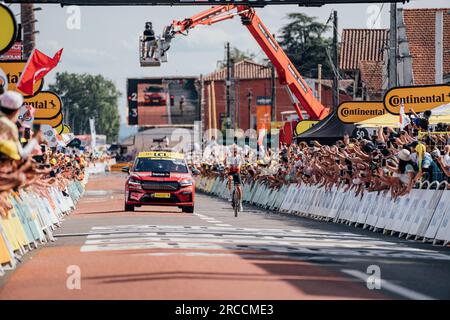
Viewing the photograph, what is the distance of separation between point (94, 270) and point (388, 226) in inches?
457

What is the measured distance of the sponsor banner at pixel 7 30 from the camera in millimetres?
18734

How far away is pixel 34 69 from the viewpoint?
26.8 meters

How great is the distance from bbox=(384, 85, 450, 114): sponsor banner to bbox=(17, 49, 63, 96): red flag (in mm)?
8663

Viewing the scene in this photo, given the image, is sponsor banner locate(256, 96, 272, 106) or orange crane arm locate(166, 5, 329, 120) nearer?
orange crane arm locate(166, 5, 329, 120)

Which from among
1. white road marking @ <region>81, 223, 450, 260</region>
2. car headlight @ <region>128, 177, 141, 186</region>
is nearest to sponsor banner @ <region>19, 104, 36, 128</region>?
white road marking @ <region>81, 223, 450, 260</region>

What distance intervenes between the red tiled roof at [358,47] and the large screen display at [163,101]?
6000 centimetres

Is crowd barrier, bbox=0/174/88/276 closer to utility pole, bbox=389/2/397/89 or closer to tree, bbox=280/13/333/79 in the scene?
utility pole, bbox=389/2/397/89

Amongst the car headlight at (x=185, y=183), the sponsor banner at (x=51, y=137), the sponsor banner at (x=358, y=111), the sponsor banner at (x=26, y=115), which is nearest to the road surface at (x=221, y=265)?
the sponsor banner at (x=26, y=115)

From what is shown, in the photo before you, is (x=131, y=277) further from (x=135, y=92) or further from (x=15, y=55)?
(x=135, y=92)

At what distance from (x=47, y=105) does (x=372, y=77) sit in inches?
1490

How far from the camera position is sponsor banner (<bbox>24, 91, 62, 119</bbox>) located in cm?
3669

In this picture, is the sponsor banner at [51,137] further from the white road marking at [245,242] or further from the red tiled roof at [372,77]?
the red tiled roof at [372,77]

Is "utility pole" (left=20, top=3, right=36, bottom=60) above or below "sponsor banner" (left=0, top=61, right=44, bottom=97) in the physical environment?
above
